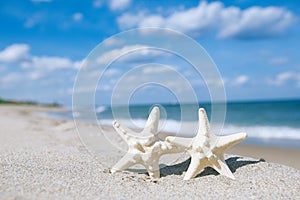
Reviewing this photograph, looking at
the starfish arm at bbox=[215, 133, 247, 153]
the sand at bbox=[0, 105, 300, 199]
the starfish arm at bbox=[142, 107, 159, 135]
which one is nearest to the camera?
the sand at bbox=[0, 105, 300, 199]

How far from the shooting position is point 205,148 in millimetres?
5855

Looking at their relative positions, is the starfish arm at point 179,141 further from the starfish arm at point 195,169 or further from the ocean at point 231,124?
the ocean at point 231,124

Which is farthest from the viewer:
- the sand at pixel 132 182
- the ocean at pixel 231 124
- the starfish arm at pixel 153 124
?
the ocean at pixel 231 124

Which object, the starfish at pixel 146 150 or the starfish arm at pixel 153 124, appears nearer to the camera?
the starfish at pixel 146 150

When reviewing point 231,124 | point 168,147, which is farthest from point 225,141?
point 231,124

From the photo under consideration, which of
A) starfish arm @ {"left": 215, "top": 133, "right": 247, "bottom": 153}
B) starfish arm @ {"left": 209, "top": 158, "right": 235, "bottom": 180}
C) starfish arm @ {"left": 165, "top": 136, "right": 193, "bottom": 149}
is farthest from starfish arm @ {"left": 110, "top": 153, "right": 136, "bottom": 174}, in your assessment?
starfish arm @ {"left": 215, "top": 133, "right": 247, "bottom": 153}

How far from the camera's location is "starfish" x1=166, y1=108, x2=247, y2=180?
229 inches

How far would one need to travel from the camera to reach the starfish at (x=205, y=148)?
5.82 meters

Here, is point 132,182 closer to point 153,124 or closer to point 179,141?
point 179,141

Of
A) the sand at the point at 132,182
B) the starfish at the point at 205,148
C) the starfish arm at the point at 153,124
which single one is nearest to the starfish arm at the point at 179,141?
the starfish at the point at 205,148

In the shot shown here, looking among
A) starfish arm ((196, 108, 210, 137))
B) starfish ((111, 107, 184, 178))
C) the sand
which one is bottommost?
the sand

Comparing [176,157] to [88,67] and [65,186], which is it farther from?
[65,186]

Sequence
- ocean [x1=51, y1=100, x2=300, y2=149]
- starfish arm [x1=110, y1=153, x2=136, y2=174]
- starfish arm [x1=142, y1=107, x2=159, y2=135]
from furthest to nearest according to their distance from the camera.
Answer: ocean [x1=51, y1=100, x2=300, y2=149], starfish arm [x1=142, y1=107, x2=159, y2=135], starfish arm [x1=110, y1=153, x2=136, y2=174]

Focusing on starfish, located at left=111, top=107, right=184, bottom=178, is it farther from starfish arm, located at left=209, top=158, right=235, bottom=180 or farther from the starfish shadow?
starfish arm, located at left=209, top=158, right=235, bottom=180
